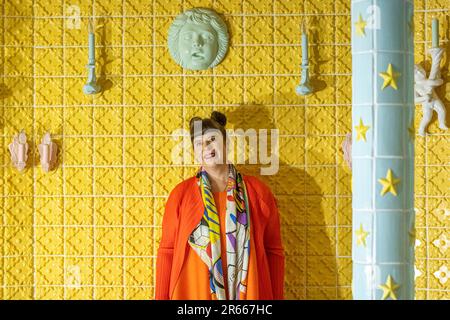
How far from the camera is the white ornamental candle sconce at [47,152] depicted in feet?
11.4

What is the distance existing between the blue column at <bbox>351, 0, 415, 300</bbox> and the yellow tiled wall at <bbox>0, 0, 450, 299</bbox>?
1569 millimetres

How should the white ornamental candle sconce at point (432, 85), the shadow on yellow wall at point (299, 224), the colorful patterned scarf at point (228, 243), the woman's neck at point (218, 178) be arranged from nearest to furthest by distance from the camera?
the colorful patterned scarf at point (228, 243) < the woman's neck at point (218, 178) < the white ornamental candle sconce at point (432, 85) < the shadow on yellow wall at point (299, 224)

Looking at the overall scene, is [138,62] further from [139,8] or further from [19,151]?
[19,151]

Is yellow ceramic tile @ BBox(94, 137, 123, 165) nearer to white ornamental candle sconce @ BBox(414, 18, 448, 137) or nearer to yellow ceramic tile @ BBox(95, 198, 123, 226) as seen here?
yellow ceramic tile @ BBox(95, 198, 123, 226)

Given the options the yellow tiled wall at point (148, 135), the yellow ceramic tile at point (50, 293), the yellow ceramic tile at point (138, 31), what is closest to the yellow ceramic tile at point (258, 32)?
the yellow tiled wall at point (148, 135)

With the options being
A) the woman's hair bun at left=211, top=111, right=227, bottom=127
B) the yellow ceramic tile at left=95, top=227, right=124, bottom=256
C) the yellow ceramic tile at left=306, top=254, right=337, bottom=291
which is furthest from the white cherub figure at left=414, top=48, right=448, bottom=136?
the yellow ceramic tile at left=95, top=227, right=124, bottom=256

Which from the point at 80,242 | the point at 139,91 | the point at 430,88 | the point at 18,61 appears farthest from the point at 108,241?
the point at 430,88

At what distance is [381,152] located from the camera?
1.89m

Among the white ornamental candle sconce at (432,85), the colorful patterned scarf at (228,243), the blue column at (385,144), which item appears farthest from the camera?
the white ornamental candle sconce at (432,85)

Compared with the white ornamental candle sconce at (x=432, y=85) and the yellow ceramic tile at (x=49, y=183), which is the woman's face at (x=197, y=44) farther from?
the white ornamental candle sconce at (x=432, y=85)

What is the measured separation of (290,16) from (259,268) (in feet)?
4.92

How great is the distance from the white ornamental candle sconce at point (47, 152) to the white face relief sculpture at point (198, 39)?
89 cm

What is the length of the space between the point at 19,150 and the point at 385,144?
236 cm

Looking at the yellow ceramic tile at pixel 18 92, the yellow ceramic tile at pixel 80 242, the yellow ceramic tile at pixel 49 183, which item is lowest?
the yellow ceramic tile at pixel 80 242
